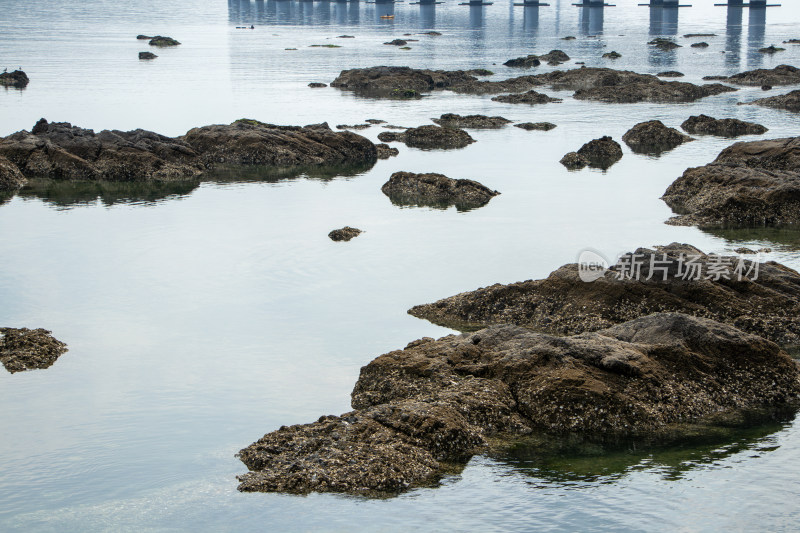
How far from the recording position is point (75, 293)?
60.9ft

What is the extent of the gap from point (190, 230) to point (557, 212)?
973cm

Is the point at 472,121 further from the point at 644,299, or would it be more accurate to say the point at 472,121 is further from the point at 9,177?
the point at 644,299

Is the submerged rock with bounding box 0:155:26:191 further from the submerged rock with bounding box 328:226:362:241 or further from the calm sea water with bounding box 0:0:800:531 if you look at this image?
the submerged rock with bounding box 328:226:362:241

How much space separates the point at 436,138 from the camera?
A: 37219 millimetres

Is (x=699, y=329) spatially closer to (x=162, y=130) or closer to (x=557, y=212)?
(x=557, y=212)

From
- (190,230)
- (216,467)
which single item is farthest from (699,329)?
(190,230)

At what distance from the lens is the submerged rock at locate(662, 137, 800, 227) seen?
76.6ft

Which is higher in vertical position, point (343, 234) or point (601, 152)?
point (601, 152)

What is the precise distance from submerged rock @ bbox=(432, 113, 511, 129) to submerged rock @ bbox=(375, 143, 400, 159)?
670 cm

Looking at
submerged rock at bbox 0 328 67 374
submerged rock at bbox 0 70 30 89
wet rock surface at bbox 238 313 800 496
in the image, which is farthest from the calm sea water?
submerged rock at bbox 0 70 30 89

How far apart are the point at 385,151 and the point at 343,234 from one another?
13.2 metres

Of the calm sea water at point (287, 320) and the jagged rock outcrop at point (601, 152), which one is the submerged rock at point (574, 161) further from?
the calm sea water at point (287, 320)

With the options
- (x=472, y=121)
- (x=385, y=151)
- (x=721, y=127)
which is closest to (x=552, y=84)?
(x=472, y=121)

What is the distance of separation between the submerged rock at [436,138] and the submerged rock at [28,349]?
22796mm
